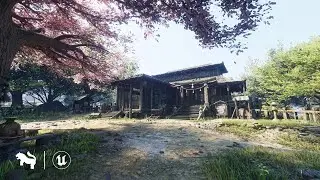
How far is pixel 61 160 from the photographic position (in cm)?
653

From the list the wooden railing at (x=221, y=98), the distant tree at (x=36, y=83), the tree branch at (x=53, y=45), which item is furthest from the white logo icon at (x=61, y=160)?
the distant tree at (x=36, y=83)

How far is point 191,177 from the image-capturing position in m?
5.80

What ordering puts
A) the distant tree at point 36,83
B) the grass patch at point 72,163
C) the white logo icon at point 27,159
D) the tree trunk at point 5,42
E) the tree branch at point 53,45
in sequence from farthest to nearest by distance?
1. the distant tree at point 36,83
2. the tree branch at point 53,45
3. the tree trunk at point 5,42
4. the white logo icon at point 27,159
5. the grass patch at point 72,163

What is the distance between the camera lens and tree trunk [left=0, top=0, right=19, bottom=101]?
7.01 metres

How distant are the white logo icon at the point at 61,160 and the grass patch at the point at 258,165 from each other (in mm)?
3690

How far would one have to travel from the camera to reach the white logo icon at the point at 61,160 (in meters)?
6.11

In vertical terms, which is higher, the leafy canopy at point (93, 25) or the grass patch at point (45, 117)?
the leafy canopy at point (93, 25)

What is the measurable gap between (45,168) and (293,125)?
11.9 metres

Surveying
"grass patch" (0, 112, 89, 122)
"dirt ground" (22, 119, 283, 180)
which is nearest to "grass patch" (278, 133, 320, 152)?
"dirt ground" (22, 119, 283, 180)

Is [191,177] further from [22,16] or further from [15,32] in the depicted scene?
[22,16]

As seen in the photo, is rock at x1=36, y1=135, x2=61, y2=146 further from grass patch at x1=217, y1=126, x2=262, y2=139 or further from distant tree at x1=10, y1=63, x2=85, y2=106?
distant tree at x1=10, y1=63, x2=85, y2=106

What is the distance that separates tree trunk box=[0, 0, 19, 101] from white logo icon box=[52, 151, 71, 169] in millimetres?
2763

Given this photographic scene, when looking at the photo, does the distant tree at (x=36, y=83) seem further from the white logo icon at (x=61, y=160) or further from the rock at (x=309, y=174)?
the rock at (x=309, y=174)

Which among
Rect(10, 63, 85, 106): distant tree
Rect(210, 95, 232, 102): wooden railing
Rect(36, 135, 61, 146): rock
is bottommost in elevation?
Rect(36, 135, 61, 146): rock
